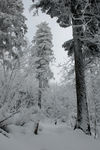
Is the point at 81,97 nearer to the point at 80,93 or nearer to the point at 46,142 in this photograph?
the point at 80,93

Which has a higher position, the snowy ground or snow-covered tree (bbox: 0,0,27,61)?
snow-covered tree (bbox: 0,0,27,61)

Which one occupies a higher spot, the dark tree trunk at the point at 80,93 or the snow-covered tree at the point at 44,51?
the snow-covered tree at the point at 44,51

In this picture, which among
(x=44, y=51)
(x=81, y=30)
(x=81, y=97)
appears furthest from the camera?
(x=44, y=51)

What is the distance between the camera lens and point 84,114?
21.2 ft

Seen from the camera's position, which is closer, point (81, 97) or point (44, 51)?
point (81, 97)

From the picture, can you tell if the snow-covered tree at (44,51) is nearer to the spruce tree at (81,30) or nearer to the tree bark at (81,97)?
the spruce tree at (81,30)

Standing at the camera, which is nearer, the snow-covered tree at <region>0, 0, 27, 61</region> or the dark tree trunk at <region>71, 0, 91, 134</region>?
the dark tree trunk at <region>71, 0, 91, 134</region>

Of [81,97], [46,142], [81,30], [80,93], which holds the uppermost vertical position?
[81,30]

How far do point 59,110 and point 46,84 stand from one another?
273 inches

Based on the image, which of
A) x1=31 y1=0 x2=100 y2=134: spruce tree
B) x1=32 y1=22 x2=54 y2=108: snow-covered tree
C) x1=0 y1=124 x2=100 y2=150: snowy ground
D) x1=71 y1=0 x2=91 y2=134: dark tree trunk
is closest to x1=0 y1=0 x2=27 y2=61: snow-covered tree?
x1=31 y1=0 x2=100 y2=134: spruce tree

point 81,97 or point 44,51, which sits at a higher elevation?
point 44,51

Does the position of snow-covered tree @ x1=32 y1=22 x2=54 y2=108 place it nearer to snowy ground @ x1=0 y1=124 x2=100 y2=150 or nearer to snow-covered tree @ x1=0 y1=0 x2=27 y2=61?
snow-covered tree @ x1=0 y1=0 x2=27 y2=61

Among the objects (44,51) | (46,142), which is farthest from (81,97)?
(44,51)

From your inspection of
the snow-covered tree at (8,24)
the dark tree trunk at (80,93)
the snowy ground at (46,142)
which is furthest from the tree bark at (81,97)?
the snow-covered tree at (8,24)
